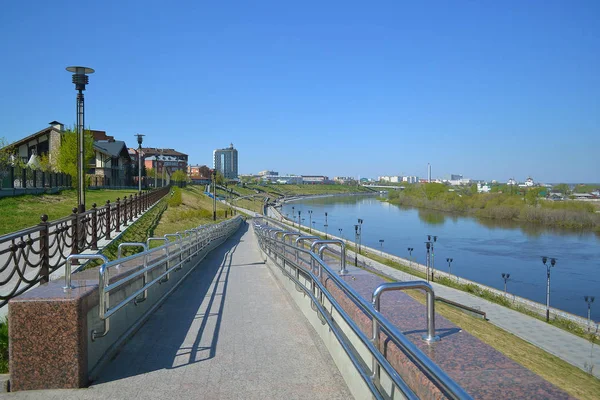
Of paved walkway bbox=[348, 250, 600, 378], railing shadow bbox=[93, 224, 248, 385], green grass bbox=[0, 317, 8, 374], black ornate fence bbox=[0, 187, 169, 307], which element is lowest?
paved walkway bbox=[348, 250, 600, 378]

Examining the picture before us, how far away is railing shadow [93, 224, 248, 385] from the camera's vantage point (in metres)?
5.16

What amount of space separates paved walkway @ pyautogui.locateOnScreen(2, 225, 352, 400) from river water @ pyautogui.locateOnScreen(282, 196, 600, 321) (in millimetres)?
33803

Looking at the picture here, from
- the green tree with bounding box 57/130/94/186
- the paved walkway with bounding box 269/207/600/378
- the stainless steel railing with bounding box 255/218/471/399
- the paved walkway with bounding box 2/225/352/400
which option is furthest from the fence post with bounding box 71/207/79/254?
the green tree with bounding box 57/130/94/186

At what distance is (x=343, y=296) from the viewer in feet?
16.3

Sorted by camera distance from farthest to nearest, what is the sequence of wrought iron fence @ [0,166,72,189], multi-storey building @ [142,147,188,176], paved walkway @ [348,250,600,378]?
1. multi-storey building @ [142,147,188,176]
2. wrought iron fence @ [0,166,72,189]
3. paved walkway @ [348,250,600,378]

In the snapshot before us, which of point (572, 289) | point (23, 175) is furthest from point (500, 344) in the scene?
point (572, 289)

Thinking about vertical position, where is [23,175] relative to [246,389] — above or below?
above

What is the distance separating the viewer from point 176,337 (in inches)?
248

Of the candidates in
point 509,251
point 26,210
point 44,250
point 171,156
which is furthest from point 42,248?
point 171,156

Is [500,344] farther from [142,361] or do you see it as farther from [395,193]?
[395,193]

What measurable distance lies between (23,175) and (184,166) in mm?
122056

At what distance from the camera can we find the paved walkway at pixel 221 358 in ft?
14.7

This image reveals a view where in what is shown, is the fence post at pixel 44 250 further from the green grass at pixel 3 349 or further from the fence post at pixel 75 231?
the fence post at pixel 75 231

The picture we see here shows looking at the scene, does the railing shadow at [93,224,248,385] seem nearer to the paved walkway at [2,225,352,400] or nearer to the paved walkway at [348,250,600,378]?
the paved walkway at [2,225,352,400]
